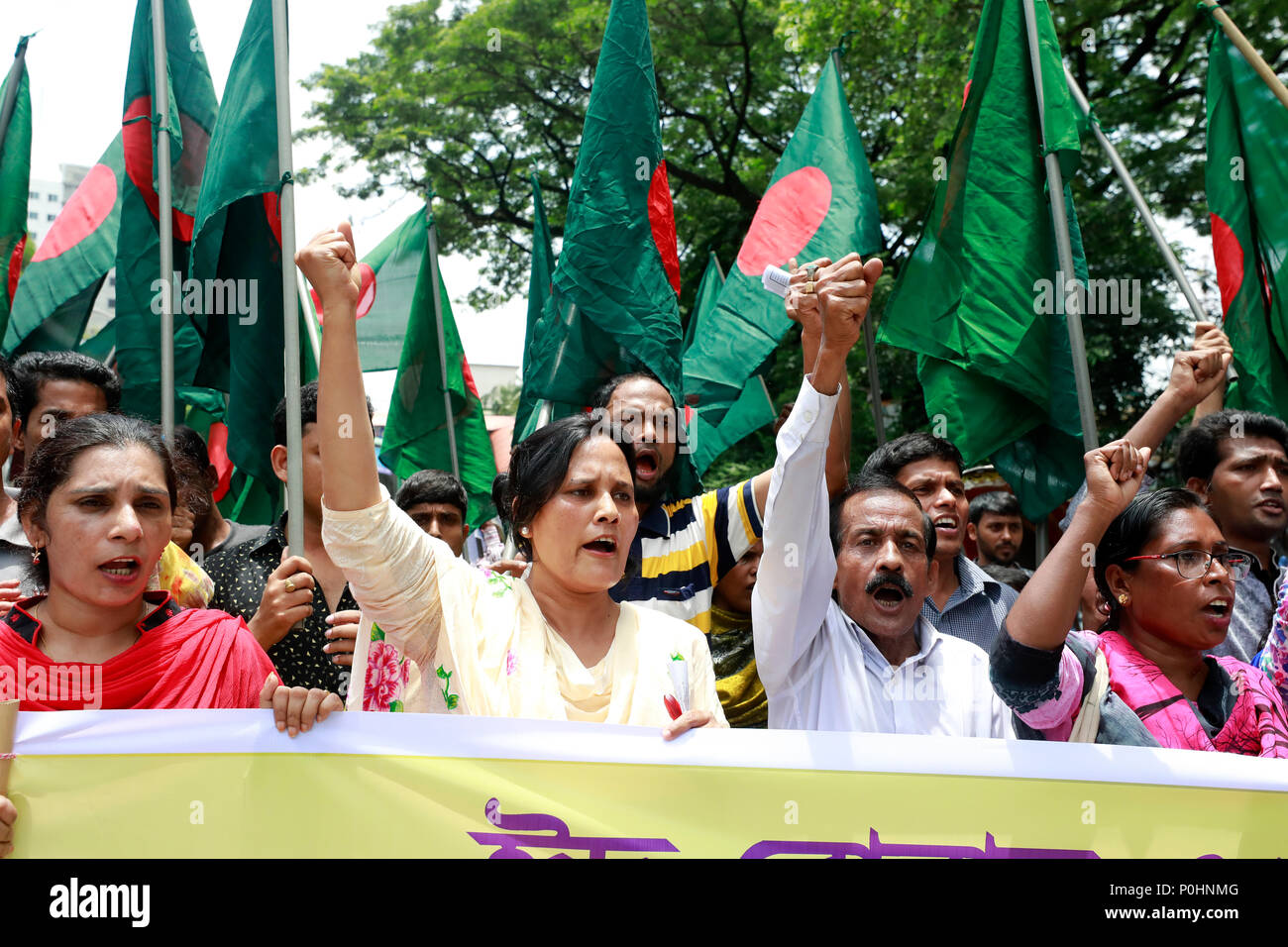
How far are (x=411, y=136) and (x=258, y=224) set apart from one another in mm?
11274

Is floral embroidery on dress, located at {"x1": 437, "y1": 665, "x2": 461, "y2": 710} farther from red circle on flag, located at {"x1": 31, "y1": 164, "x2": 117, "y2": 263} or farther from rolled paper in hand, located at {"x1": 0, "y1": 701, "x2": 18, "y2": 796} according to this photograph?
red circle on flag, located at {"x1": 31, "y1": 164, "x2": 117, "y2": 263}

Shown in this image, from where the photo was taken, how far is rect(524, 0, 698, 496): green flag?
393 centimetres

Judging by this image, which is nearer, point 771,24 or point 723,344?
point 723,344

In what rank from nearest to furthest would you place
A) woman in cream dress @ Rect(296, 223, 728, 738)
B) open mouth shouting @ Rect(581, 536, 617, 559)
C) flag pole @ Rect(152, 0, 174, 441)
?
woman in cream dress @ Rect(296, 223, 728, 738), open mouth shouting @ Rect(581, 536, 617, 559), flag pole @ Rect(152, 0, 174, 441)

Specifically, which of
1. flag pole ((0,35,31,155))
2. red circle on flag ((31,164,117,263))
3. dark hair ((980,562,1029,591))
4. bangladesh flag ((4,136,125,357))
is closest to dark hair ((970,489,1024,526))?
dark hair ((980,562,1029,591))

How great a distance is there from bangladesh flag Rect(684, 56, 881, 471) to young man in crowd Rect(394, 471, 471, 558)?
1021 mm

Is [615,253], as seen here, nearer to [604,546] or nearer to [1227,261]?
[604,546]

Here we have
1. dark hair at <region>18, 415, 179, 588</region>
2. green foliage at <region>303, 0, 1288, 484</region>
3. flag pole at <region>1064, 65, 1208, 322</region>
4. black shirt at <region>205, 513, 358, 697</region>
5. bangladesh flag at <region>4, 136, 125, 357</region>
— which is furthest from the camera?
green foliage at <region>303, 0, 1288, 484</region>

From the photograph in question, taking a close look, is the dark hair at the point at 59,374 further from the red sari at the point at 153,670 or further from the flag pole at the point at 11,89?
the flag pole at the point at 11,89

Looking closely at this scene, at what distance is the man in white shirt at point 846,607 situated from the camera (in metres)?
2.34

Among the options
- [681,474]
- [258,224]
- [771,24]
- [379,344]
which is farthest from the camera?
[771,24]

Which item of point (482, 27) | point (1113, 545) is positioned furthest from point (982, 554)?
point (482, 27)
